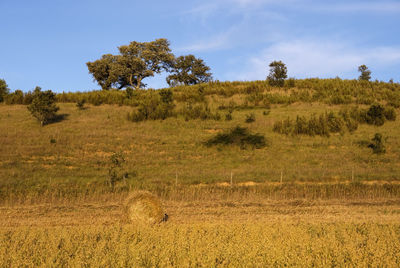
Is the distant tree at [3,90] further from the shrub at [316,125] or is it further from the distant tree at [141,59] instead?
the shrub at [316,125]

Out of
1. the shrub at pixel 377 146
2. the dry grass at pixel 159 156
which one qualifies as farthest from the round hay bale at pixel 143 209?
the shrub at pixel 377 146

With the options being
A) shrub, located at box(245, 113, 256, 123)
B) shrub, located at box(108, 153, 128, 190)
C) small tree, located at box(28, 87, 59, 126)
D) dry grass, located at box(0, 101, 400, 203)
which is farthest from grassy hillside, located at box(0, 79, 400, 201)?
small tree, located at box(28, 87, 59, 126)

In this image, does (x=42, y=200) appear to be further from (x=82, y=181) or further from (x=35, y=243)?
(x=35, y=243)

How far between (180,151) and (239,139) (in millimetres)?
4834

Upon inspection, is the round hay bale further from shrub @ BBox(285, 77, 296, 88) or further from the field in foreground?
shrub @ BBox(285, 77, 296, 88)

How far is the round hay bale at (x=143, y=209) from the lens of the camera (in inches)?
508

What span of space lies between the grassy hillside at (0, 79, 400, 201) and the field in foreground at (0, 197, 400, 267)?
4.74 m

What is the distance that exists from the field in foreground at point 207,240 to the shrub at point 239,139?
1477 centimetres

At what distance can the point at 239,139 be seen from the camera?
3006 centimetres

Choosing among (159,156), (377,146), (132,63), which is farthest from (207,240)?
(132,63)

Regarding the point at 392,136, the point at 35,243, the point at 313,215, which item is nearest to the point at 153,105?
the point at 392,136

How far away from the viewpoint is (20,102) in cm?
4281

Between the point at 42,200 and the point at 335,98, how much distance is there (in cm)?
3275

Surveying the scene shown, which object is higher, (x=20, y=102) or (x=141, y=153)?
(x=20, y=102)
